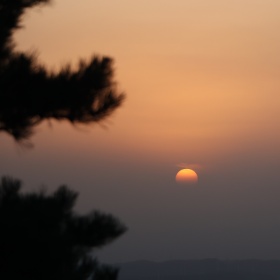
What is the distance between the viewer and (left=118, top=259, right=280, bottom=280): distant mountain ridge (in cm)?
2389

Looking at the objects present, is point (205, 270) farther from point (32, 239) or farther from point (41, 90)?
point (32, 239)

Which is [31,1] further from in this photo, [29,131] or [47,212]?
[47,212]

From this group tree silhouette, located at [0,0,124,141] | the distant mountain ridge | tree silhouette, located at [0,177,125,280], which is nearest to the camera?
tree silhouette, located at [0,177,125,280]

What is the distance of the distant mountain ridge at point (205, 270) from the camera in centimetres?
2389

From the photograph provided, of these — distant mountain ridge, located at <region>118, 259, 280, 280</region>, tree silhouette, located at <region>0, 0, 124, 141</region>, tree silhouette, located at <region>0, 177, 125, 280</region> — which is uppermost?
distant mountain ridge, located at <region>118, 259, 280, 280</region>

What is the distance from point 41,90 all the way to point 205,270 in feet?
66.0

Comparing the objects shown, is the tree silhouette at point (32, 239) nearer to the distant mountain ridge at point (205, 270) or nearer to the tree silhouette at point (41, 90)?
the tree silhouette at point (41, 90)

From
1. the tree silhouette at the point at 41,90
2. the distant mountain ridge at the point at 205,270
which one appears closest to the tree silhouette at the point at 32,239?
the tree silhouette at the point at 41,90

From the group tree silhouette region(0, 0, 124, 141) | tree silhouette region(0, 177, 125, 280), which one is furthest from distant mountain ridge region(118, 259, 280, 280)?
tree silhouette region(0, 177, 125, 280)

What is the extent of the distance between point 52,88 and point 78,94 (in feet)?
0.70

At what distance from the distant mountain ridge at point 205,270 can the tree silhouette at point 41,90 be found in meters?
16.0

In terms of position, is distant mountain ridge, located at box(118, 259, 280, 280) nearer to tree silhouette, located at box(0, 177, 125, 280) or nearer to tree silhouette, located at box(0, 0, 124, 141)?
tree silhouette, located at box(0, 0, 124, 141)

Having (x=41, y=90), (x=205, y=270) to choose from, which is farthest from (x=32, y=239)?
(x=205, y=270)

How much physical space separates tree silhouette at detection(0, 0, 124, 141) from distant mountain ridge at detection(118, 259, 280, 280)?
52.5ft
